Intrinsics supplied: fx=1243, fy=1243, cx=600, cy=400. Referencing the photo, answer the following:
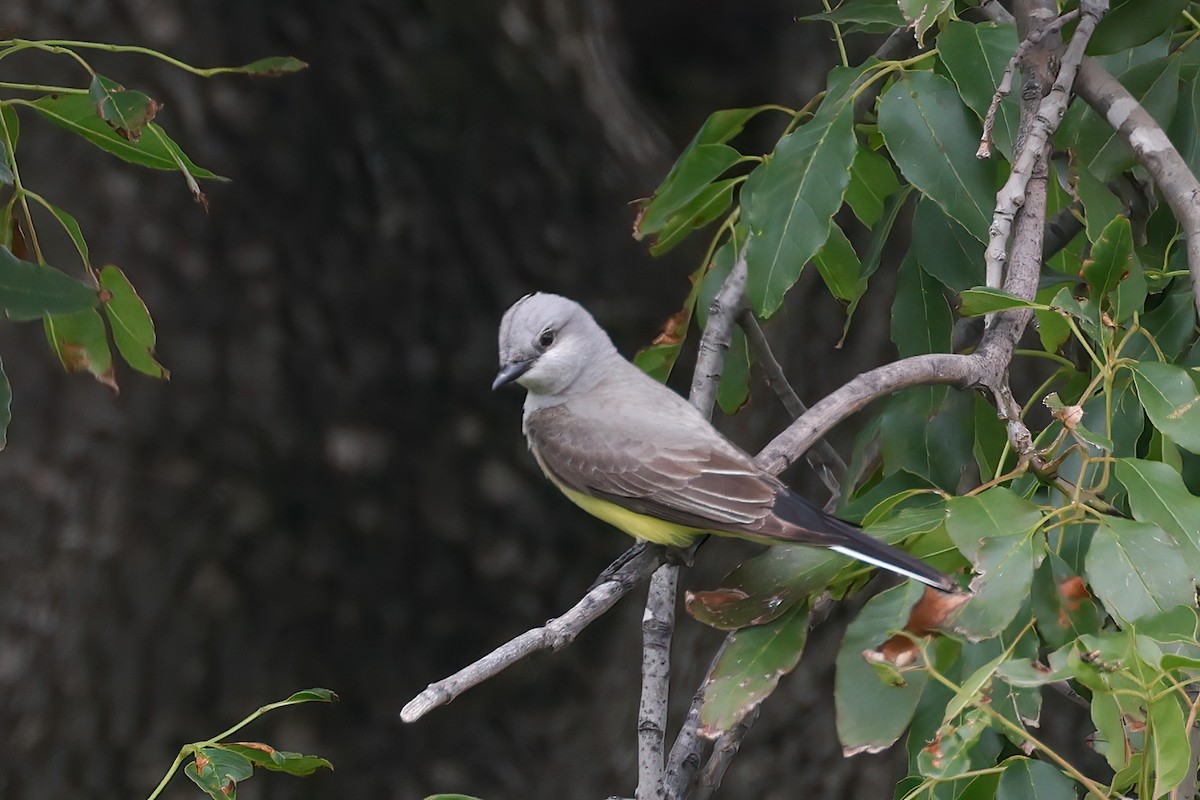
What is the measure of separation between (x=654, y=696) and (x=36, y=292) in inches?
50.9

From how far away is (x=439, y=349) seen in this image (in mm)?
4012

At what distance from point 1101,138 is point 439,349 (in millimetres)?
2126

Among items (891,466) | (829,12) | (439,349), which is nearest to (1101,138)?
(829,12)

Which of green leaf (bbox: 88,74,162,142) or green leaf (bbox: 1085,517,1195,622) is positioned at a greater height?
green leaf (bbox: 88,74,162,142)

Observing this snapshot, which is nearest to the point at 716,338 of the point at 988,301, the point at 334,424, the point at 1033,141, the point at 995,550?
the point at 1033,141

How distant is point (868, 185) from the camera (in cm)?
282

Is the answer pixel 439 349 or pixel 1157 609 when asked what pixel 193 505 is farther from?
pixel 1157 609

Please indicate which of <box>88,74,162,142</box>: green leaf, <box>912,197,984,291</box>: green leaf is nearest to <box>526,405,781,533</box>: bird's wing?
<box>912,197,984,291</box>: green leaf

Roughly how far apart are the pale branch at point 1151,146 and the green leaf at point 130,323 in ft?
6.22

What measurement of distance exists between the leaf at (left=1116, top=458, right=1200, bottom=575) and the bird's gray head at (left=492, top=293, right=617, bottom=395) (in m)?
1.54

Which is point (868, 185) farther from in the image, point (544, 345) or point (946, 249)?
point (544, 345)

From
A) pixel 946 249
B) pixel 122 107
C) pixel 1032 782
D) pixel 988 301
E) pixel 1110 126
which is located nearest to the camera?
pixel 1032 782

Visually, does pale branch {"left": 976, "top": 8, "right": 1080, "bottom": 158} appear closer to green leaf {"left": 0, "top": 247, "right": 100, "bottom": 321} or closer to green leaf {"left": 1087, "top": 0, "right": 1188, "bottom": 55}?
green leaf {"left": 1087, "top": 0, "right": 1188, "bottom": 55}

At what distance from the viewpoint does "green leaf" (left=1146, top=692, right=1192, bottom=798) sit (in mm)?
1419
